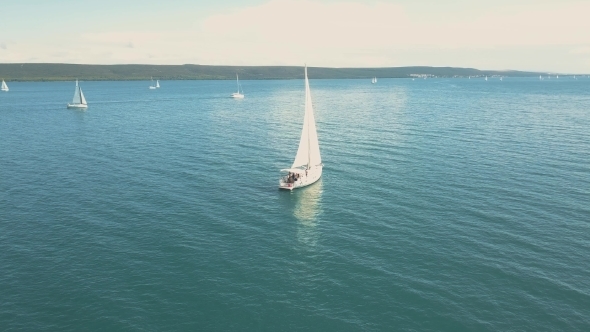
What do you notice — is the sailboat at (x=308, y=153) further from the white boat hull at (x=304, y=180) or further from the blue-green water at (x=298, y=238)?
the blue-green water at (x=298, y=238)

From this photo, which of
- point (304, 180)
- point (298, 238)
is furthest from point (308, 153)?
point (298, 238)

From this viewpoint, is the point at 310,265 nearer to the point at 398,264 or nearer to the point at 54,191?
the point at 398,264

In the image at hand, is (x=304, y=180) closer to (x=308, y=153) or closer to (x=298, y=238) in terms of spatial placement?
(x=308, y=153)

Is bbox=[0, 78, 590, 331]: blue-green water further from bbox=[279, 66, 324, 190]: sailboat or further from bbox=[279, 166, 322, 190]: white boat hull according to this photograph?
bbox=[279, 66, 324, 190]: sailboat

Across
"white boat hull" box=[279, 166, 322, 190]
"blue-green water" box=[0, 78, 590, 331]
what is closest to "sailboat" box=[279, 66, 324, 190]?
"white boat hull" box=[279, 166, 322, 190]

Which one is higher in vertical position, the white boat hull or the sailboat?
the sailboat

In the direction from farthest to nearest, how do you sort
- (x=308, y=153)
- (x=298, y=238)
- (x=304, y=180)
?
(x=308, y=153) → (x=304, y=180) → (x=298, y=238)

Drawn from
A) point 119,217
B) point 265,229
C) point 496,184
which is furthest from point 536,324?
point 119,217
